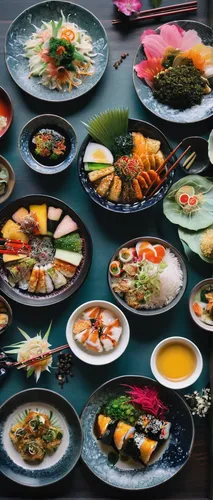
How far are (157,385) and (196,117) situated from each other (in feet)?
6.22

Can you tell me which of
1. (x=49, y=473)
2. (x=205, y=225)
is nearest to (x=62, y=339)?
(x=49, y=473)

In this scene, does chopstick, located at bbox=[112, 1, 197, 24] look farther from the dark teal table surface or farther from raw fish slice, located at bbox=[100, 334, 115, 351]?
raw fish slice, located at bbox=[100, 334, 115, 351]

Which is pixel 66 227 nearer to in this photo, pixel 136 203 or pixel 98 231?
pixel 98 231

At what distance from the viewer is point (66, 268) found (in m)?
5.00

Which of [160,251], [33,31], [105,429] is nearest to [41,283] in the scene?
[160,251]

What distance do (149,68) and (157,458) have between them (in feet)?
8.91

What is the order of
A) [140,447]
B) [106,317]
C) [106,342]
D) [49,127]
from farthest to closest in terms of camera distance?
1. [49,127]
2. [106,317]
3. [106,342]
4. [140,447]

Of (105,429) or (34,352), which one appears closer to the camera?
(105,429)

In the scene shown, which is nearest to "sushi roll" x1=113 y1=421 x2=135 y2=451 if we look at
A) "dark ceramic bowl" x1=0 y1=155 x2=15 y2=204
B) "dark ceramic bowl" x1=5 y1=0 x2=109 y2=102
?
"dark ceramic bowl" x1=0 y1=155 x2=15 y2=204

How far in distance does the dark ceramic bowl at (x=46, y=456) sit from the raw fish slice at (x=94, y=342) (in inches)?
15.6

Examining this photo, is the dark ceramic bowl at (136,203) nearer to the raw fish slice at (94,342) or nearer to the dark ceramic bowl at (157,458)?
the raw fish slice at (94,342)

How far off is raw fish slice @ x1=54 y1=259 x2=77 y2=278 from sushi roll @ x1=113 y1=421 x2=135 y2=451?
108cm

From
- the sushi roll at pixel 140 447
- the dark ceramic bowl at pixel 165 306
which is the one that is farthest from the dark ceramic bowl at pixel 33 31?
the sushi roll at pixel 140 447

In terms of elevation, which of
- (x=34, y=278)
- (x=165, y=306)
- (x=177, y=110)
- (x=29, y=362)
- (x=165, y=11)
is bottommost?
(x=29, y=362)
